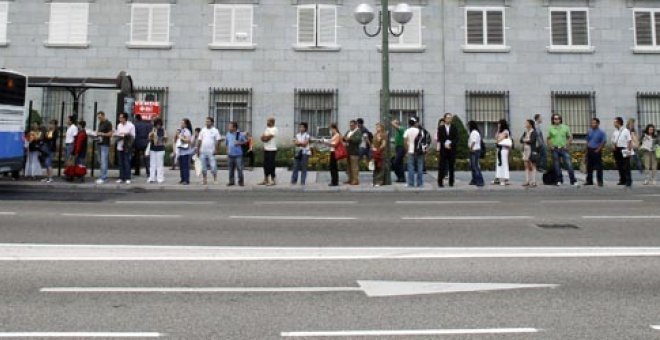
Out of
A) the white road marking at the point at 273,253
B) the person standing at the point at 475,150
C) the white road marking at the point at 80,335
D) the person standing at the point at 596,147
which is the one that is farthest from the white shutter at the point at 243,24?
the white road marking at the point at 80,335

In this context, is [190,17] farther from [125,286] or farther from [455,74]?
[125,286]

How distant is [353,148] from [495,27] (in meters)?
11.5

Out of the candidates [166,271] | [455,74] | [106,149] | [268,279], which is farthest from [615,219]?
[455,74]

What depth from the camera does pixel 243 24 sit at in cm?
2469

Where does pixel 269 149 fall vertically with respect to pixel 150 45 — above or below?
below

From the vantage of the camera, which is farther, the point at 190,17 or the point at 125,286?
the point at 190,17

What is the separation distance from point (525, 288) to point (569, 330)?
1250mm

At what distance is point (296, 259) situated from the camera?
7.09 metres

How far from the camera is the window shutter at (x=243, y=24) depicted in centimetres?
2462

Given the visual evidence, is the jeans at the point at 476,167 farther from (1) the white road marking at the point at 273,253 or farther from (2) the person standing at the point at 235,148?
(1) the white road marking at the point at 273,253

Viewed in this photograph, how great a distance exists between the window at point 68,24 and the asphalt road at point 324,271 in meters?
14.4

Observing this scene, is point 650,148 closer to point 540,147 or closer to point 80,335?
point 540,147

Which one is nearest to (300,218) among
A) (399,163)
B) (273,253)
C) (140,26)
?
(273,253)

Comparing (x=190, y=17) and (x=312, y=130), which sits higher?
(x=190, y=17)
